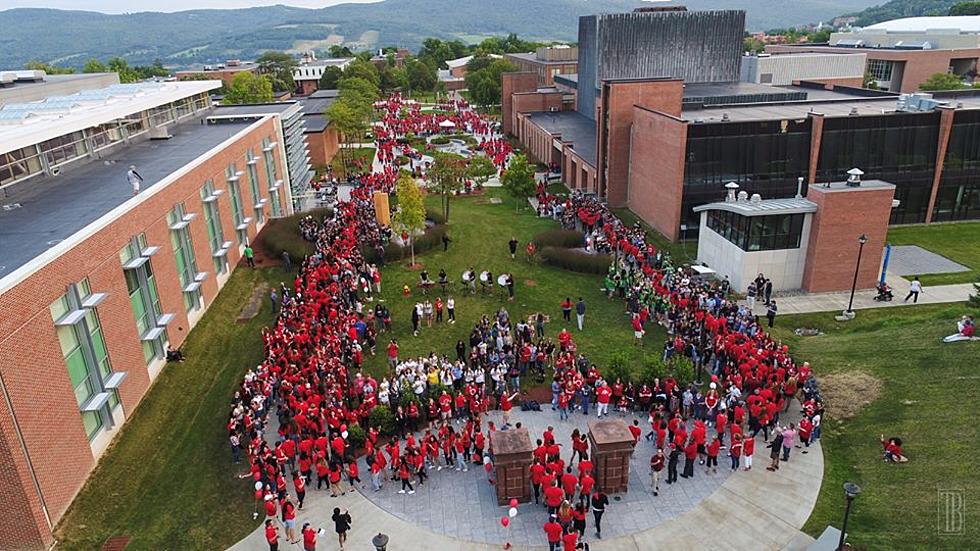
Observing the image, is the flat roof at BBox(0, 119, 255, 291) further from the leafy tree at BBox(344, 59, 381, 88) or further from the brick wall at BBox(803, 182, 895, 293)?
the leafy tree at BBox(344, 59, 381, 88)

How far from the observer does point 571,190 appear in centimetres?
4356

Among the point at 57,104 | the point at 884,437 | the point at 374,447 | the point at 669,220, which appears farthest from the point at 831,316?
the point at 57,104

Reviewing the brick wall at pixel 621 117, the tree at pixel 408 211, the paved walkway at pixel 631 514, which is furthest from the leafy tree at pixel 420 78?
the paved walkway at pixel 631 514

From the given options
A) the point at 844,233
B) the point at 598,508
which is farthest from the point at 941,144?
the point at 598,508

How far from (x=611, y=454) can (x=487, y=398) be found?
4559mm

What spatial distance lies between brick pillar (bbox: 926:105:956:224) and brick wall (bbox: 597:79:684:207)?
40.2 feet

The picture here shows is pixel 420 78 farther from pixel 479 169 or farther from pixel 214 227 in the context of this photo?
pixel 214 227

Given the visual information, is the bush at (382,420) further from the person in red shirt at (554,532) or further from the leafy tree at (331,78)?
the leafy tree at (331,78)

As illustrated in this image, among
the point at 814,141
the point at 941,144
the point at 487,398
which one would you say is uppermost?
the point at 814,141

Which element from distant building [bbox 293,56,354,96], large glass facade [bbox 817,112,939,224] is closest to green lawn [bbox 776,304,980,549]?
large glass facade [bbox 817,112,939,224]

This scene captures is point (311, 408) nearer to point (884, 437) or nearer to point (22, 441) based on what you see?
point (22, 441)

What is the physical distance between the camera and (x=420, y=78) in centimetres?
11419

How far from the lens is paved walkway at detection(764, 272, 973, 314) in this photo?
23.0m

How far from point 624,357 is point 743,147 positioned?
58.1ft
